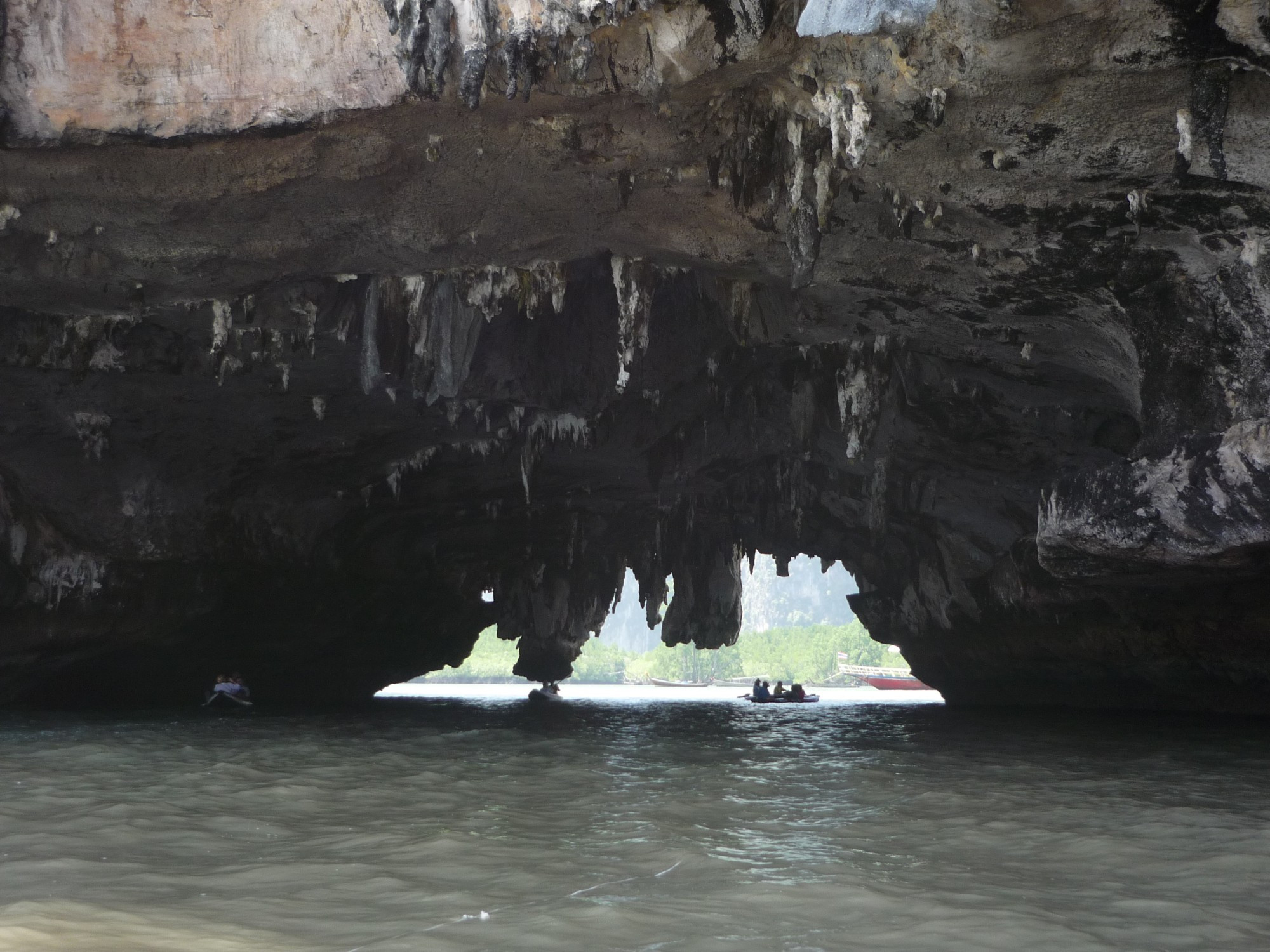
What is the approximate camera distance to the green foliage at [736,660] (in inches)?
4053

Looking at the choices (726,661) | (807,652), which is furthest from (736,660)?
(807,652)

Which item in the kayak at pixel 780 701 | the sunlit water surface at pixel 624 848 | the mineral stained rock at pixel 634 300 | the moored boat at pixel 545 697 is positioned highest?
the mineral stained rock at pixel 634 300

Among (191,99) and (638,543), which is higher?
(191,99)

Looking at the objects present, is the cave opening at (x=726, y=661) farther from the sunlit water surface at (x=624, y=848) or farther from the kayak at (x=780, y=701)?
the sunlit water surface at (x=624, y=848)

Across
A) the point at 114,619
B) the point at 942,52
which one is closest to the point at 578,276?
the point at 942,52

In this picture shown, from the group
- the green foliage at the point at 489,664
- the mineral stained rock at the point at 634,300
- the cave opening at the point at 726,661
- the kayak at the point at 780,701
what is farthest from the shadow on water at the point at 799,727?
the green foliage at the point at 489,664

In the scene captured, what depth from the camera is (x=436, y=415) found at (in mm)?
16312

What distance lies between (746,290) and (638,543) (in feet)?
47.0

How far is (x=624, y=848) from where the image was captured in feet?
20.1

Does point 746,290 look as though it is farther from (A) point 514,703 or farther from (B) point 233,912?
(A) point 514,703

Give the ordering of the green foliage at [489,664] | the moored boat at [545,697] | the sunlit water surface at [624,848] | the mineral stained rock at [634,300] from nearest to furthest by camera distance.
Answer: the sunlit water surface at [624,848] < the mineral stained rock at [634,300] < the moored boat at [545,697] < the green foliage at [489,664]

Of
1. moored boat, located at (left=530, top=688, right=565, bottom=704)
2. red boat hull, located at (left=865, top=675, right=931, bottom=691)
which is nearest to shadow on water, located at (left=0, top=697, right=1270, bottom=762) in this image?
moored boat, located at (left=530, top=688, right=565, bottom=704)

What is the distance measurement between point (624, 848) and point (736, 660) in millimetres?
102079

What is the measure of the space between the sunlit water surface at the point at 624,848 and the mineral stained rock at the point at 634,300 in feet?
10.8
